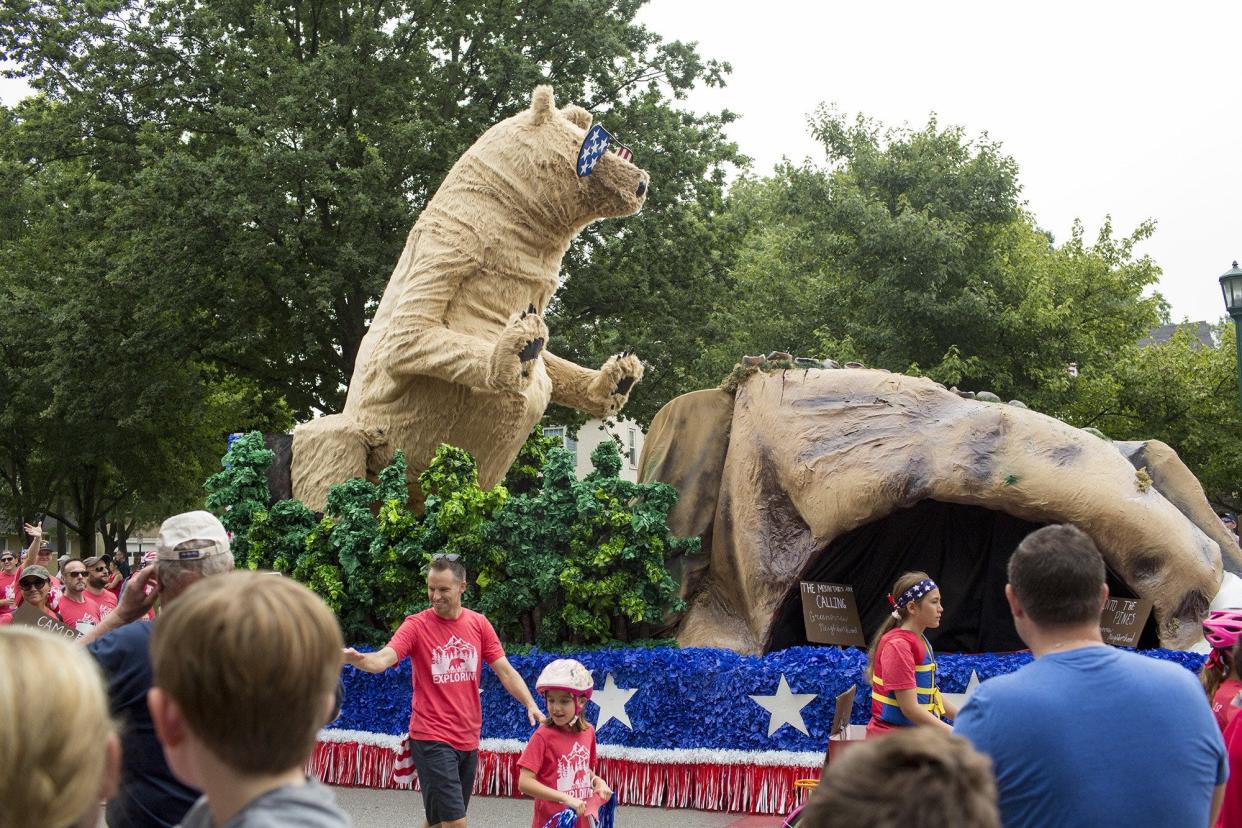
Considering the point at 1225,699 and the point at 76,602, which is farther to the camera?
the point at 76,602

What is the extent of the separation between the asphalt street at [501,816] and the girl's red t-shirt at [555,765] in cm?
211

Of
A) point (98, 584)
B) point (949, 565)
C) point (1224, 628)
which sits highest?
point (1224, 628)

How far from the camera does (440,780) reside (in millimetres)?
5109

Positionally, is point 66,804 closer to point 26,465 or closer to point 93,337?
point 93,337

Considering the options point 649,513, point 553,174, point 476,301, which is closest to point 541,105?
point 553,174

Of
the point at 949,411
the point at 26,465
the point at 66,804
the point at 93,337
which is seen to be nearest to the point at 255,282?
the point at 93,337

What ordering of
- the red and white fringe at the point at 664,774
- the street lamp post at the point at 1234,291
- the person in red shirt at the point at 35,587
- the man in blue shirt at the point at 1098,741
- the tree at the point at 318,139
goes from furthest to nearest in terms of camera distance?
the tree at the point at 318,139, the street lamp post at the point at 1234,291, the person in red shirt at the point at 35,587, the red and white fringe at the point at 664,774, the man in blue shirt at the point at 1098,741

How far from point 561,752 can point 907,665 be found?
1385mm

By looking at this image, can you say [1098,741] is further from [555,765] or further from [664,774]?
[664,774]

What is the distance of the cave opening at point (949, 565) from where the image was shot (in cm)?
887

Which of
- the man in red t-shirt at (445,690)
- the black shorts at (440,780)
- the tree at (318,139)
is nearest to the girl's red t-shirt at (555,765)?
the man in red t-shirt at (445,690)

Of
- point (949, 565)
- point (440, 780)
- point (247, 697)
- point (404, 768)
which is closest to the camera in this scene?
point (247, 697)

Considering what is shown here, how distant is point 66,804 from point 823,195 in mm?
20239

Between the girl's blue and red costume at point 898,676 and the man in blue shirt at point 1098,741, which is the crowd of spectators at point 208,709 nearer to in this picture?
the man in blue shirt at point 1098,741
